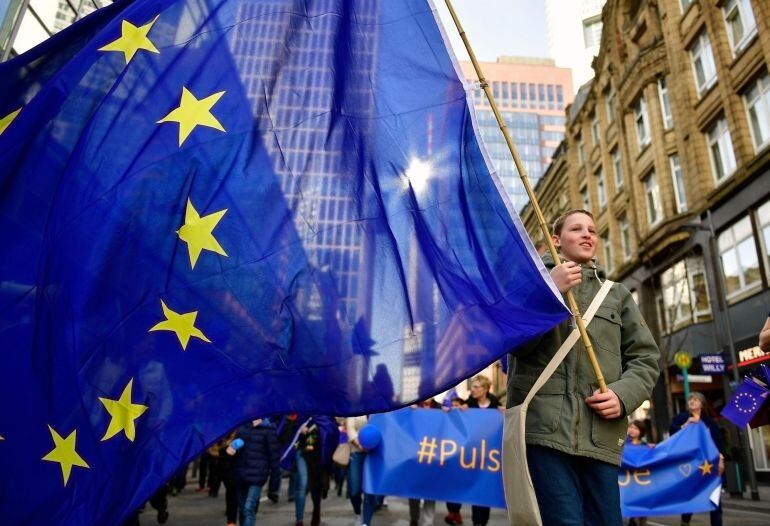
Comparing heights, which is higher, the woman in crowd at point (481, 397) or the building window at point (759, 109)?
the building window at point (759, 109)

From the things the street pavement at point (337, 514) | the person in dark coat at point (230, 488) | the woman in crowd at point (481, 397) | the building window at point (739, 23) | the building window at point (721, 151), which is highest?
the building window at point (739, 23)

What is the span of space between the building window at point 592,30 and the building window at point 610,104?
2252 inches

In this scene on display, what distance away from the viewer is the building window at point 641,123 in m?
26.0

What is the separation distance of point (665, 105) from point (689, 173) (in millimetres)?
4428

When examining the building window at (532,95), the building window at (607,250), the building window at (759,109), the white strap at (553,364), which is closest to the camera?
the white strap at (553,364)

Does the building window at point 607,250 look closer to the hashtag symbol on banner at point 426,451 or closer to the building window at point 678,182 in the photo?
the building window at point 678,182

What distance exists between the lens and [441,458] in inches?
275

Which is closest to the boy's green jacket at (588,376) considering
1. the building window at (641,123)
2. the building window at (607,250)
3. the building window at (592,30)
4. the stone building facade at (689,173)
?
the stone building facade at (689,173)

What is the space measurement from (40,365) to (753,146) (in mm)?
20301

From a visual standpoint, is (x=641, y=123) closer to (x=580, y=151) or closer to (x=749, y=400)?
(x=580, y=151)

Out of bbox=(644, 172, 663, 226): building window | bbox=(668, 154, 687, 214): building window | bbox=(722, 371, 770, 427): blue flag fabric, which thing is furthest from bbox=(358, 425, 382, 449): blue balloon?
bbox=(644, 172, 663, 226): building window

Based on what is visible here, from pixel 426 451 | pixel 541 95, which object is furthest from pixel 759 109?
pixel 541 95

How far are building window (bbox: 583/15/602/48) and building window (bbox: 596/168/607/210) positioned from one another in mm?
58024

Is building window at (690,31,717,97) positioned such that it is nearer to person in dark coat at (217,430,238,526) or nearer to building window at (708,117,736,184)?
building window at (708,117,736,184)
